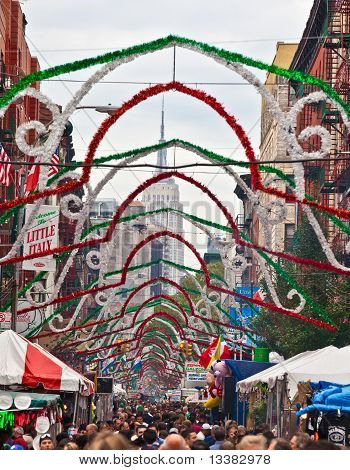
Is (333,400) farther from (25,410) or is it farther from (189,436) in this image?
(25,410)

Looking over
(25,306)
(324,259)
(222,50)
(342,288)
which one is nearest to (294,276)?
(324,259)

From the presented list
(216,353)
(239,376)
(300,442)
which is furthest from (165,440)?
(216,353)

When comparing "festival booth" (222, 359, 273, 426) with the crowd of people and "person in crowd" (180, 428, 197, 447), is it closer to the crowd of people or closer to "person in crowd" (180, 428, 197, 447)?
the crowd of people

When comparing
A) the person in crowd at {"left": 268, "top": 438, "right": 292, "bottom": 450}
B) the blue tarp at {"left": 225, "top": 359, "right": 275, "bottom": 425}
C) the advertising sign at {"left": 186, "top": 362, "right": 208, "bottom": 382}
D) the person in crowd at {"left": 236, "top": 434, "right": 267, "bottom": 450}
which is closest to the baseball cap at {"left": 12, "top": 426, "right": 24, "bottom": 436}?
the person in crowd at {"left": 268, "top": 438, "right": 292, "bottom": 450}

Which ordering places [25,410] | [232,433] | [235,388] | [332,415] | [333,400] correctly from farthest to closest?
[235,388] → [232,433] → [25,410] → [332,415] → [333,400]

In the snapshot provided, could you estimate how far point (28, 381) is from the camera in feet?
73.7

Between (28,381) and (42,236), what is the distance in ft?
41.9

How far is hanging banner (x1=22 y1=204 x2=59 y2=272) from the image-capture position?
112 ft

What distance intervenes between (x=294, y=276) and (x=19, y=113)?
63.0 feet

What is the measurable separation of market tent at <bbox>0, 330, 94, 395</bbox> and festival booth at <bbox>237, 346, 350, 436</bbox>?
4590mm

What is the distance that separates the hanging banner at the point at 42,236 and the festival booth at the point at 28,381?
10.0 meters

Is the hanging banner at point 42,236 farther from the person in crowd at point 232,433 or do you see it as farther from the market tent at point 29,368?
the person in crowd at point 232,433

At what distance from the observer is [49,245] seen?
114 ft

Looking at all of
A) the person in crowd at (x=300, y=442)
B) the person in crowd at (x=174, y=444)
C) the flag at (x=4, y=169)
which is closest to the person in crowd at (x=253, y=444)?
the person in crowd at (x=300, y=442)
